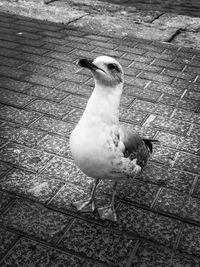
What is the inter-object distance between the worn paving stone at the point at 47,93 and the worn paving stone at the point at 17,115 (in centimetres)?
51

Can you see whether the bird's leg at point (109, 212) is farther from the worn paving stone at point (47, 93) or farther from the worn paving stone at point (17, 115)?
the worn paving stone at point (47, 93)

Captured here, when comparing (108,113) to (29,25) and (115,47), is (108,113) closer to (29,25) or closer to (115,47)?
(115,47)

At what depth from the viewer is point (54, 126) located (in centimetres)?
454

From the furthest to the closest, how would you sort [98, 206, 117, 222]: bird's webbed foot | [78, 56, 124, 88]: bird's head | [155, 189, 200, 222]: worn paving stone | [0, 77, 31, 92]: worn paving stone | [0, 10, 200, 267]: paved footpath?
[0, 77, 31, 92]: worn paving stone, [155, 189, 200, 222]: worn paving stone, [98, 206, 117, 222]: bird's webbed foot, [0, 10, 200, 267]: paved footpath, [78, 56, 124, 88]: bird's head

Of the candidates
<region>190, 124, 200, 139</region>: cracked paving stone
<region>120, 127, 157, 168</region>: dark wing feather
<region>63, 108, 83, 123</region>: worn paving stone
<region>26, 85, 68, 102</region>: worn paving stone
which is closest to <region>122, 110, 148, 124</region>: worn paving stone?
<region>63, 108, 83, 123</region>: worn paving stone

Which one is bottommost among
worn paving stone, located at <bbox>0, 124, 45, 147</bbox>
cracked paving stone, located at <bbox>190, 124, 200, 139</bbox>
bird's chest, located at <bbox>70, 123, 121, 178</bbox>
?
cracked paving stone, located at <bbox>190, 124, 200, 139</bbox>

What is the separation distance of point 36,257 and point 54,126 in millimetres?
2059

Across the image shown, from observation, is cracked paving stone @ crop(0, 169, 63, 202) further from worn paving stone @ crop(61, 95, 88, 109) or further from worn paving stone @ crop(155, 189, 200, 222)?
worn paving stone @ crop(61, 95, 88, 109)

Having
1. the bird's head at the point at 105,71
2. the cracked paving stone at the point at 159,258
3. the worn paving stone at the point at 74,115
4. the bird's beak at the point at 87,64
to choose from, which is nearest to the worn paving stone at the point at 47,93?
the worn paving stone at the point at 74,115

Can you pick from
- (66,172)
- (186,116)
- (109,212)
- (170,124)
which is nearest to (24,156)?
(66,172)

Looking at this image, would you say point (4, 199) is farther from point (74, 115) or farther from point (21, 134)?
point (74, 115)

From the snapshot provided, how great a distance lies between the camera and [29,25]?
7.91 meters

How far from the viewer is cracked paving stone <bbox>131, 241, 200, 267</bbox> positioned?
9.27 feet

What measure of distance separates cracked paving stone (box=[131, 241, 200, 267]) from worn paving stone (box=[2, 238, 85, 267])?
47cm
